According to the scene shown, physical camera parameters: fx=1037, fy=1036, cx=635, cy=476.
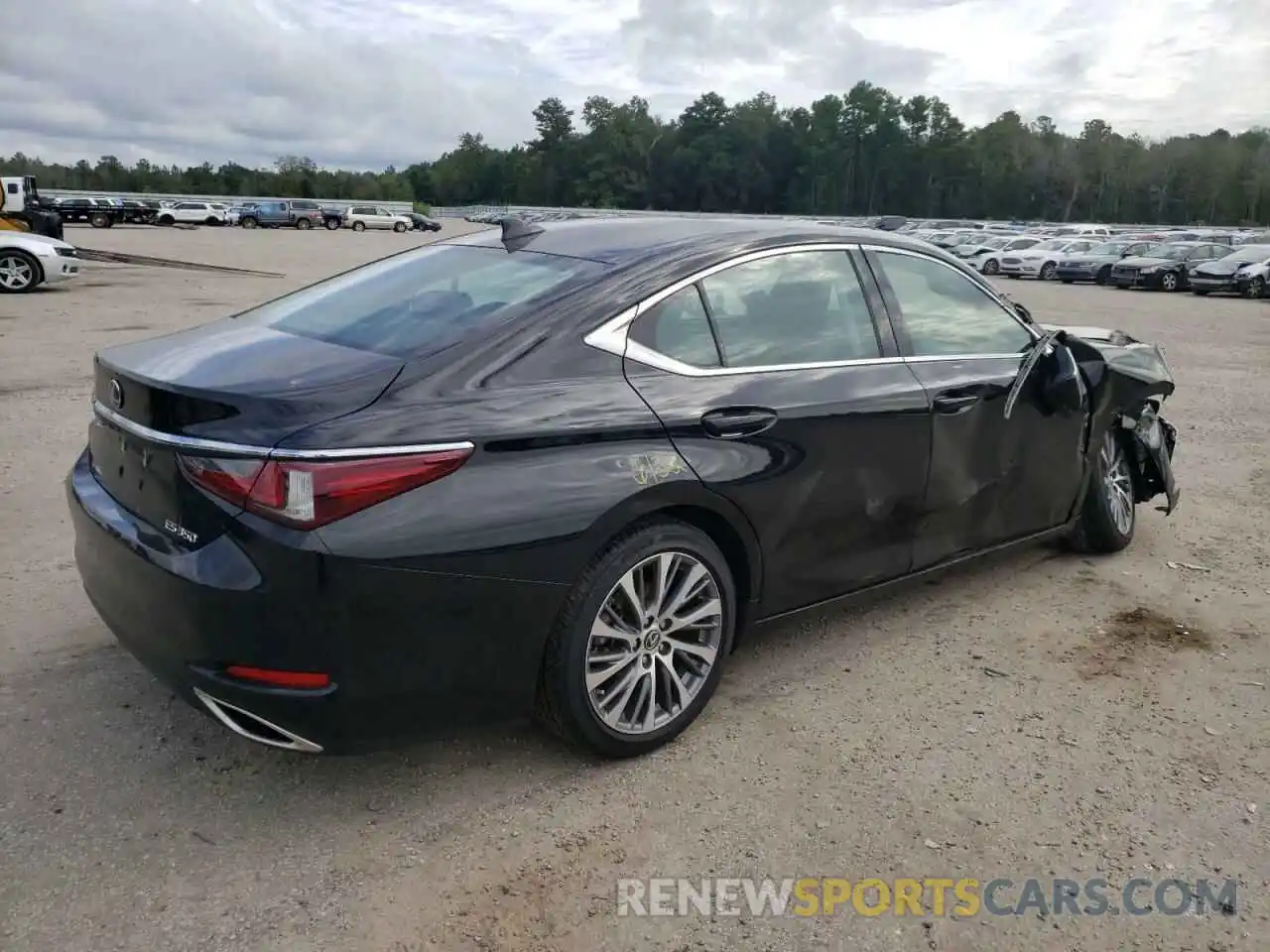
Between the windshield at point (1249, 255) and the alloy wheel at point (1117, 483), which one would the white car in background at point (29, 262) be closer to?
the alloy wheel at point (1117, 483)

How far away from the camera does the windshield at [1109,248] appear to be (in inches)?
1312

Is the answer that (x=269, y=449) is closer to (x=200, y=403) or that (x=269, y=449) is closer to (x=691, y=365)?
(x=200, y=403)

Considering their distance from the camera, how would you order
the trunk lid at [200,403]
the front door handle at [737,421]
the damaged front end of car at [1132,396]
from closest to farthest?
the trunk lid at [200,403] < the front door handle at [737,421] < the damaged front end of car at [1132,396]

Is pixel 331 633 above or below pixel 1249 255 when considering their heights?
below

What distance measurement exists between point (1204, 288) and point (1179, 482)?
82.6 ft

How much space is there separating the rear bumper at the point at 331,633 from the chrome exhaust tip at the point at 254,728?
0.7 inches

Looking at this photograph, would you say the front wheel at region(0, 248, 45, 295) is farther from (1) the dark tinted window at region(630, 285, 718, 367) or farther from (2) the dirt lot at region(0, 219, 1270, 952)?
(1) the dark tinted window at region(630, 285, 718, 367)

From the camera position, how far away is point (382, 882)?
268 centimetres

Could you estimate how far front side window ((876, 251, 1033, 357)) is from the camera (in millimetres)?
4066

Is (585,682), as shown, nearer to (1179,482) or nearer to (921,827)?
(921,827)

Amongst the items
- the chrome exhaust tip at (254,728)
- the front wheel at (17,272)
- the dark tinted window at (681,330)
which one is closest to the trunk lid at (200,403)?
the chrome exhaust tip at (254,728)

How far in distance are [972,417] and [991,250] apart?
36.9 metres

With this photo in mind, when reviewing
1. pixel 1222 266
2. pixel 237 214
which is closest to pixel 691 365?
pixel 1222 266

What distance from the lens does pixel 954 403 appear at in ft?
13.3
